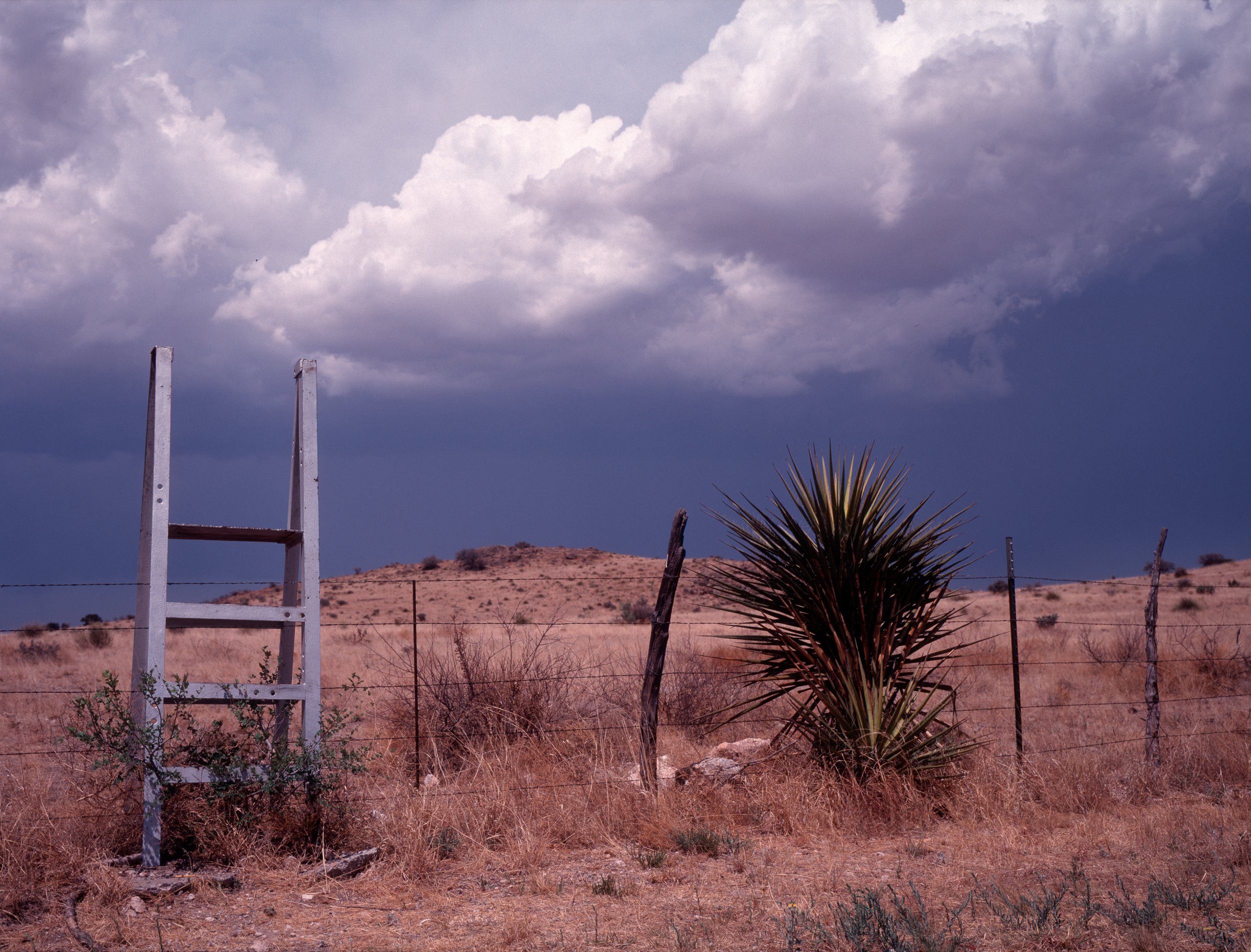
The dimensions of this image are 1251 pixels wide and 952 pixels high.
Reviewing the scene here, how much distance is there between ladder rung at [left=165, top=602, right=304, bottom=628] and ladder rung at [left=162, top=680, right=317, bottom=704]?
428 mm

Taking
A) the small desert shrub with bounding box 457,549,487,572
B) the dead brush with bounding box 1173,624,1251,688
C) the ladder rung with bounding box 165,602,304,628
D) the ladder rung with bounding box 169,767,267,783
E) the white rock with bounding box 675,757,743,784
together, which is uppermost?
the small desert shrub with bounding box 457,549,487,572

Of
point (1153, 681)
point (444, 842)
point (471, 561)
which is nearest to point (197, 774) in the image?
point (444, 842)

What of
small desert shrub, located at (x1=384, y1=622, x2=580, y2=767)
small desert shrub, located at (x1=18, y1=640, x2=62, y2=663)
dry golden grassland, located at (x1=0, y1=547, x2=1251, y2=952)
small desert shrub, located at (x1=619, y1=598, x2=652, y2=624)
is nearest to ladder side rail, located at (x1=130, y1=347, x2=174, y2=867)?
dry golden grassland, located at (x1=0, y1=547, x2=1251, y2=952)

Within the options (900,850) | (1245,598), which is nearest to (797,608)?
(900,850)

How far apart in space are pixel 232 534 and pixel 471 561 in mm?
54273

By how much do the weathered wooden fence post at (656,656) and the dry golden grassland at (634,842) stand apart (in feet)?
0.93

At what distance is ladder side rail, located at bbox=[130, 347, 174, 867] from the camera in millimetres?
5859

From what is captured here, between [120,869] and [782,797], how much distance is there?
185 inches

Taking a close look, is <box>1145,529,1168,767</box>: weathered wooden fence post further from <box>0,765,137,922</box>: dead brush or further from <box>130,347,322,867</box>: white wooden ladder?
<box>0,765,137,922</box>: dead brush

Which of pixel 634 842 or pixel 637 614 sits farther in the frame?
pixel 637 614

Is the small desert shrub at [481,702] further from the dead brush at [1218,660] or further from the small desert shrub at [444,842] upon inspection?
the dead brush at [1218,660]

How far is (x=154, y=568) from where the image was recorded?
6.20 metres

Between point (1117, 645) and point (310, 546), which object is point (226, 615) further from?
point (1117, 645)

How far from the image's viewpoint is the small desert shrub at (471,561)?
59.9m
